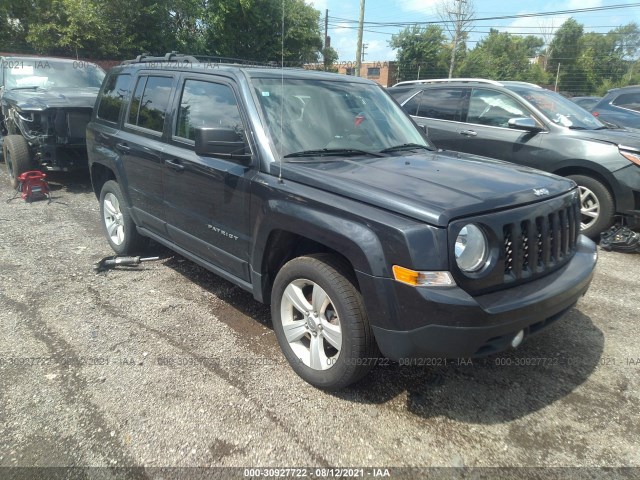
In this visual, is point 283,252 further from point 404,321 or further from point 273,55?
point 273,55

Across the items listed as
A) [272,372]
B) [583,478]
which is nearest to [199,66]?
[272,372]

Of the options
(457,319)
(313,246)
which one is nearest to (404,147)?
(313,246)

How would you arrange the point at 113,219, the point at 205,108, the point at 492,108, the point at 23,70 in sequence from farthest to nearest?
the point at 23,70
the point at 492,108
the point at 113,219
the point at 205,108

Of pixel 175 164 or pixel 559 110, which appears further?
pixel 559 110

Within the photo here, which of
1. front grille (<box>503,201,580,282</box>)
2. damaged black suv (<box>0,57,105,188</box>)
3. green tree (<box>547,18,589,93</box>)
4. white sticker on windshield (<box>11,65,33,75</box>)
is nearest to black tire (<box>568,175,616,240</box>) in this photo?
front grille (<box>503,201,580,282</box>)

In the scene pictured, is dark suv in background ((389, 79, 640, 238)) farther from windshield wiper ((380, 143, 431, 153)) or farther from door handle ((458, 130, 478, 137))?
windshield wiper ((380, 143, 431, 153))

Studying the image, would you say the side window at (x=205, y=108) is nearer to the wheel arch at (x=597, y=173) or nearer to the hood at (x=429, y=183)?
the hood at (x=429, y=183)

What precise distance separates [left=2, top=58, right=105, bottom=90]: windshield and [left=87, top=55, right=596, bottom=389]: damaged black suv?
534cm

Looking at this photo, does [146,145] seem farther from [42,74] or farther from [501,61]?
[501,61]

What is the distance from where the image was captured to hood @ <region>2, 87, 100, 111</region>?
717 cm

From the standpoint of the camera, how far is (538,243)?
261cm

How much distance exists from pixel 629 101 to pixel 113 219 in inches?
414

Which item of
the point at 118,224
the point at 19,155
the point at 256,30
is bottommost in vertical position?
the point at 118,224

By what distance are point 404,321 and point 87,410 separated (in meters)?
1.87
